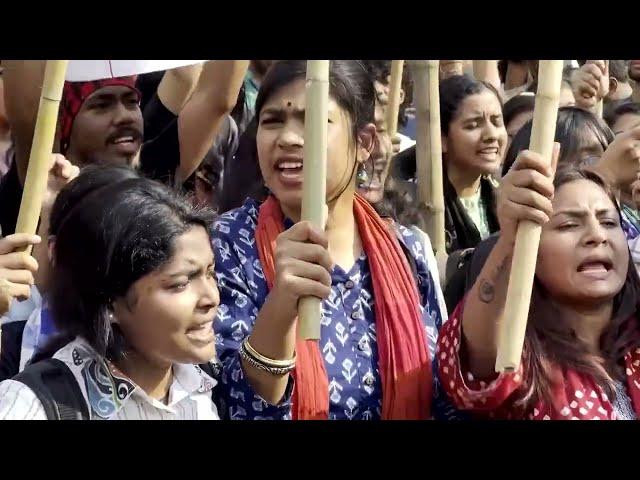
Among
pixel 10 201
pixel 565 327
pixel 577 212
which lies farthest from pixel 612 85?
pixel 10 201

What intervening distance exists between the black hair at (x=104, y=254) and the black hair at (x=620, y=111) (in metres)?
1.93

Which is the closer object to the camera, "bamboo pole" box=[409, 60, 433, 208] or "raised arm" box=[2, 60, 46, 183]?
"raised arm" box=[2, 60, 46, 183]

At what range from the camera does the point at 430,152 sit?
3.08 m

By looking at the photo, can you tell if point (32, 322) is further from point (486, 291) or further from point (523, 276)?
point (523, 276)

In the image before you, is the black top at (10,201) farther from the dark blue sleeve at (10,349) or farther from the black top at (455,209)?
the black top at (455,209)

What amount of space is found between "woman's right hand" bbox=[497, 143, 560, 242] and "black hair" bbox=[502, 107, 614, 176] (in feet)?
3.46

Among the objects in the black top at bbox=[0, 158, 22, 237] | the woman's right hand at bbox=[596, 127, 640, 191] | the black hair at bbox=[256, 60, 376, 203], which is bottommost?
the black top at bbox=[0, 158, 22, 237]

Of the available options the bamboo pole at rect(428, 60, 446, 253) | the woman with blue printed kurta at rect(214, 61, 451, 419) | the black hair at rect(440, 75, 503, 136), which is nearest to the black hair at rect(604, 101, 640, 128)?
the black hair at rect(440, 75, 503, 136)

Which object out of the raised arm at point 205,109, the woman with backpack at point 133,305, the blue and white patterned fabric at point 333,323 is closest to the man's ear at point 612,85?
the raised arm at point 205,109

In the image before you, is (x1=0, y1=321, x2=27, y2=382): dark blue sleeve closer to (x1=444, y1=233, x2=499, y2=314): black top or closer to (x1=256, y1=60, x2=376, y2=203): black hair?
(x1=256, y1=60, x2=376, y2=203): black hair

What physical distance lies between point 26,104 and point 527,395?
1.20m

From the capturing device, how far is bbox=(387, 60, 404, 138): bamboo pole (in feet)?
11.0

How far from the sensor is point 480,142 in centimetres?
351

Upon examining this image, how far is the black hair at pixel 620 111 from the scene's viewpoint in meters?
3.90
